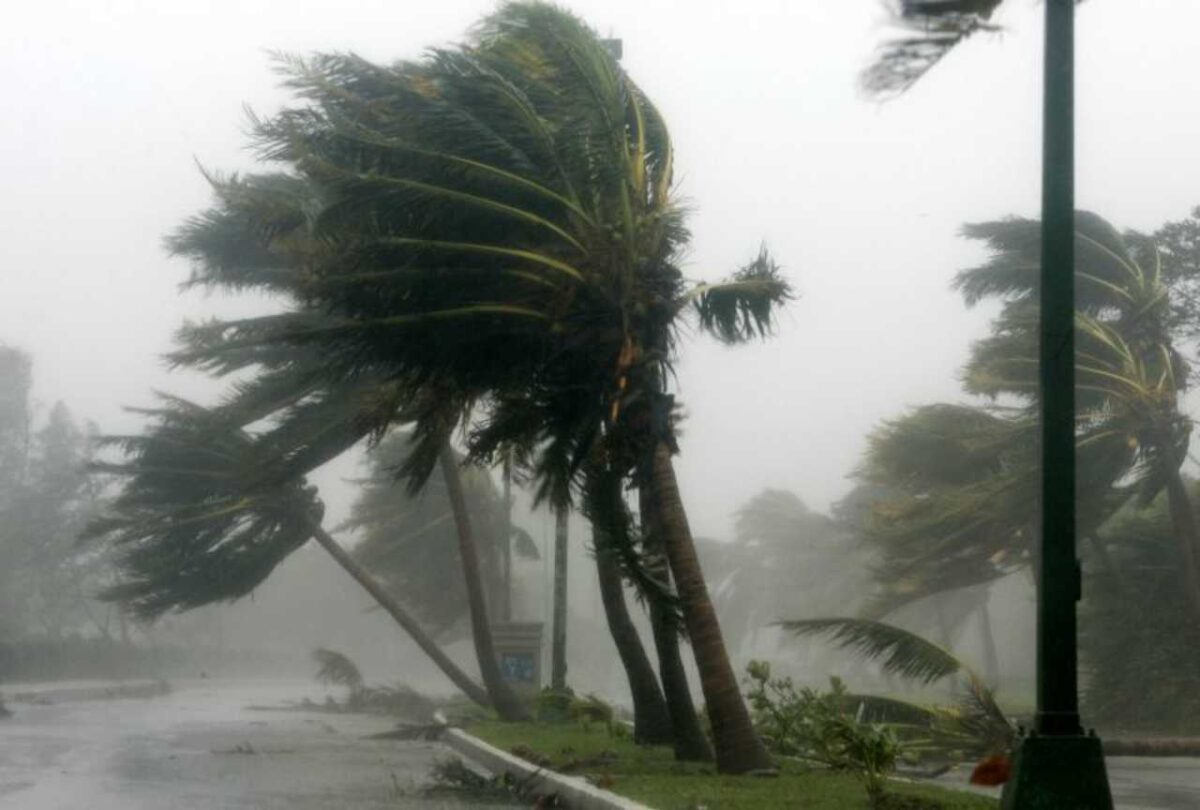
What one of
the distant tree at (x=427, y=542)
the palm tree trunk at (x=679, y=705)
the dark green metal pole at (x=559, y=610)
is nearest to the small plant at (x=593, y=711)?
the palm tree trunk at (x=679, y=705)

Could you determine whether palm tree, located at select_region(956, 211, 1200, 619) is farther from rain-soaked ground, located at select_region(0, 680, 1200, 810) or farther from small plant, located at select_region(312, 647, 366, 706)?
small plant, located at select_region(312, 647, 366, 706)

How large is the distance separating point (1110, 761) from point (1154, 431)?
257 inches

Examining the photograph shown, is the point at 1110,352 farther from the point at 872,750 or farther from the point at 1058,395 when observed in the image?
the point at 1058,395

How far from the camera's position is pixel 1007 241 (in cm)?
3152

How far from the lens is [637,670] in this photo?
1914 centimetres

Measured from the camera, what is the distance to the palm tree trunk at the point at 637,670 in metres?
19.2

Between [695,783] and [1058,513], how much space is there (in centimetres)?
592

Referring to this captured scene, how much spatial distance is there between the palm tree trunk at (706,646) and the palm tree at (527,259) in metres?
0.02

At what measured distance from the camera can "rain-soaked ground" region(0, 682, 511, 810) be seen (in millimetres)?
13898

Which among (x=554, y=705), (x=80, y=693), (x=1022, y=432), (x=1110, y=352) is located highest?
(x=1110, y=352)

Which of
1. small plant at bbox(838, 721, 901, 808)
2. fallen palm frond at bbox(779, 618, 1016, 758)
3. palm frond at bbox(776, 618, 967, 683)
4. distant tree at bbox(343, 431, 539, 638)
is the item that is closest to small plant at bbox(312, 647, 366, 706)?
distant tree at bbox(343, 431, 539, 638)

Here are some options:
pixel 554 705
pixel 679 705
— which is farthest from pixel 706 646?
pixel 554 705

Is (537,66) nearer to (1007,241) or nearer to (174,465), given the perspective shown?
(174,465)

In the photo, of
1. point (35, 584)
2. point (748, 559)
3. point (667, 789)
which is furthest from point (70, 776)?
point (748, 559)
